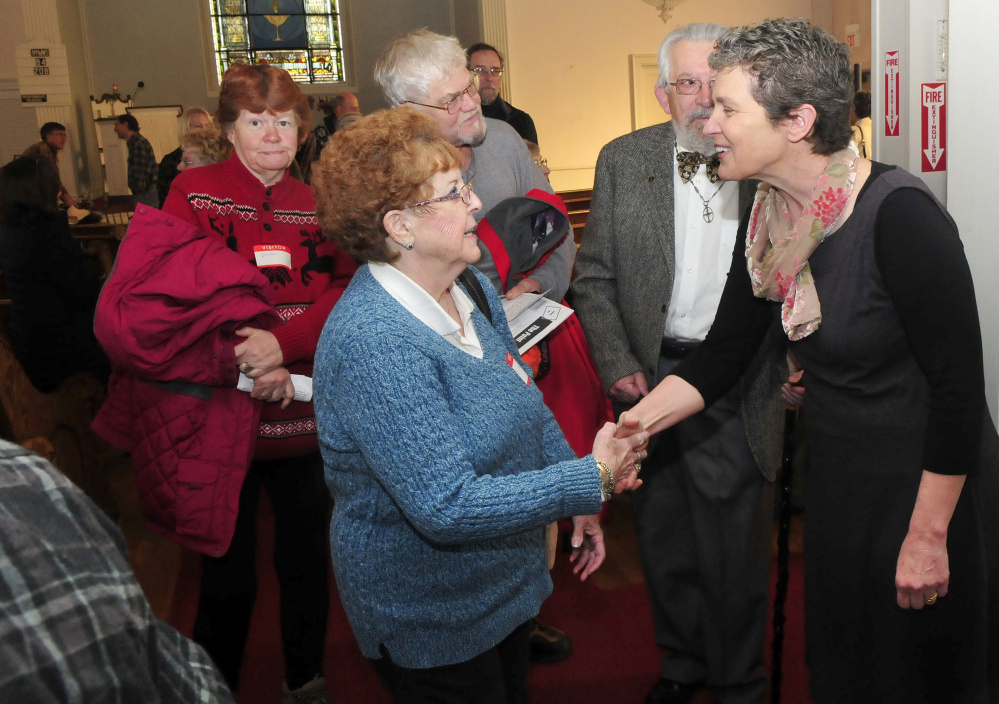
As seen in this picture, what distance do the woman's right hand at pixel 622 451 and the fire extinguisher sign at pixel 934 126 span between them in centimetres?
99

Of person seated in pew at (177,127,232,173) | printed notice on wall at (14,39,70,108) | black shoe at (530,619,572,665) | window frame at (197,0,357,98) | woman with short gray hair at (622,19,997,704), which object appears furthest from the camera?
window frame at (197,0,357,98)

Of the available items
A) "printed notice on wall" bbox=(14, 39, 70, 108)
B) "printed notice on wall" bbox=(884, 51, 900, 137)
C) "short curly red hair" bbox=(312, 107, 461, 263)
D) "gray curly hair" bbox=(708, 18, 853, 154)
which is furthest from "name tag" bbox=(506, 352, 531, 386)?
"printed notice on wall" bbox=(14, 39, 70, 108)

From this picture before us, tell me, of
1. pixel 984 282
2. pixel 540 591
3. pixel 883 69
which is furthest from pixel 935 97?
pixel 540 591

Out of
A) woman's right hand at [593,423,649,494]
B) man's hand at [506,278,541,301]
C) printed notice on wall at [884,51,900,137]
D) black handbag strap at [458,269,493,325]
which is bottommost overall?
woman's right hand at [593,423,649,494]

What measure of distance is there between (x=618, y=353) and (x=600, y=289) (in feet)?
0.69

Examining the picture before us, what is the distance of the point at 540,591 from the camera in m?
1.66

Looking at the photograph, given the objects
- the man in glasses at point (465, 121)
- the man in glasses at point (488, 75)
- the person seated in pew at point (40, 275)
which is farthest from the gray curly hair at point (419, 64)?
the man in glasses at point (488, 75)

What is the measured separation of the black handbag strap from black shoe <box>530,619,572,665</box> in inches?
57.3

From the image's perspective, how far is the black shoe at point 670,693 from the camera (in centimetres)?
252

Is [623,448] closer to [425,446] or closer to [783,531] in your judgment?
[425,446]

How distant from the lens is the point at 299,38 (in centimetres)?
1466

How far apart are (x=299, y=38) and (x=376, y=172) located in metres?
14.4

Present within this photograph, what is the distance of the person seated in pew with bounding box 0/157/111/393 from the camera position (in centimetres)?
333

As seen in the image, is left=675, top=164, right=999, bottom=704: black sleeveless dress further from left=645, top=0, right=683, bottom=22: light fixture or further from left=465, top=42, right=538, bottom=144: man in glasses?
left=645, top=0, right=683, bottom=22: light fixture
